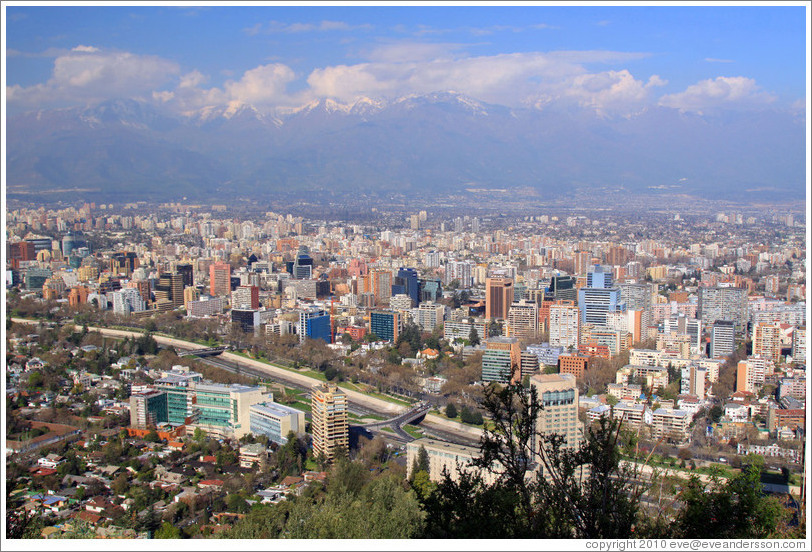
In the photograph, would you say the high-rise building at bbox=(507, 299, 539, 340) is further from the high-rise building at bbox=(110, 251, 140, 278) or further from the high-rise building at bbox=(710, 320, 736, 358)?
the high-rise building at bbox=(110, 251, 140, 278)

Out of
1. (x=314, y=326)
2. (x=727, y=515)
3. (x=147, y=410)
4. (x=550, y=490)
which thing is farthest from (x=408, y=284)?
(x=550, y=490)

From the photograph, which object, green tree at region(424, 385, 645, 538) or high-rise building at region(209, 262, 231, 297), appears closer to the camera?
green tree at region(424, 385, 645, 538)

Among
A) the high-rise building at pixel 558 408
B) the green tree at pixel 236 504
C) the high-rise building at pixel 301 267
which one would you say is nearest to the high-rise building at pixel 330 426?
the green tree at pixel 236 504

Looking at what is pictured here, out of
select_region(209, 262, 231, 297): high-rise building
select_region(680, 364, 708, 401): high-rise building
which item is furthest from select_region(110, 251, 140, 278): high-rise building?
select_region(680, 364, 708, 401): high-rise building

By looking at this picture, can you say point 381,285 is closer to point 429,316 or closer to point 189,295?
point 429,316

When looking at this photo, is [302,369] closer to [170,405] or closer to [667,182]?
[170,405]

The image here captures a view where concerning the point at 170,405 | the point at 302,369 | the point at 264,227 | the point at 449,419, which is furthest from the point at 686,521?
the point at 264,227
